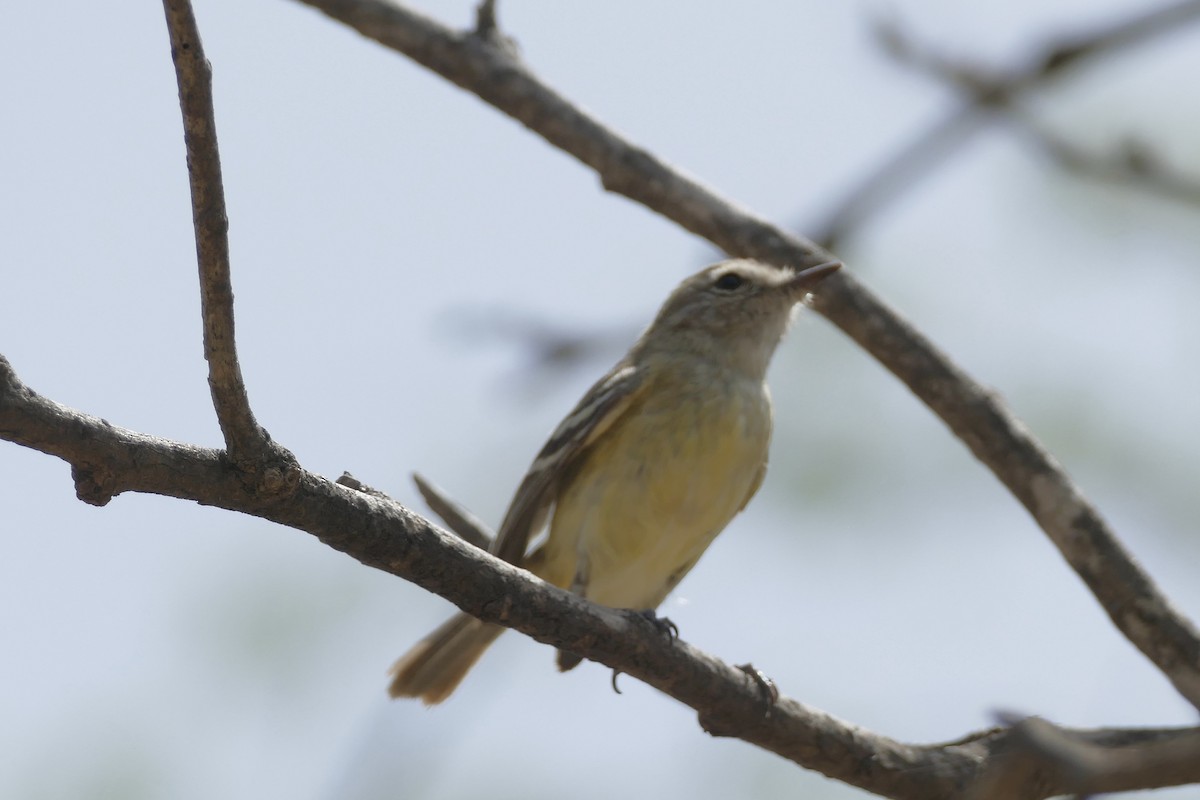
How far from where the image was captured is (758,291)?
718 centimetres

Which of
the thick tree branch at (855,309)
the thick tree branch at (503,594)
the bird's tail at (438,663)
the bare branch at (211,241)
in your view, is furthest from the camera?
the bird's tail at (438,663)

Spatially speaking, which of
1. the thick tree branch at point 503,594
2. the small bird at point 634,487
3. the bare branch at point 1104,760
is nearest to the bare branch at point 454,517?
the small bird at point 634,487

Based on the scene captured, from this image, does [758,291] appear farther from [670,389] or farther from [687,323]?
[670,389]

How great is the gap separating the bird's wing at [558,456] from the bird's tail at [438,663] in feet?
1.37

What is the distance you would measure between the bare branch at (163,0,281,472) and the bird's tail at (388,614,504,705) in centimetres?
339

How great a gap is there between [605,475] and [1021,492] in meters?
1.92

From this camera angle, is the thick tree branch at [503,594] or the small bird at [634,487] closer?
the thick tree branch at [503,594]

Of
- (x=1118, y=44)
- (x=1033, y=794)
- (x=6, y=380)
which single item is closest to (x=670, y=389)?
(x=1118, y=44)

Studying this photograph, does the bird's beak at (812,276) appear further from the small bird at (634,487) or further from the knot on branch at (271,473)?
the knot on branch at (271,473)

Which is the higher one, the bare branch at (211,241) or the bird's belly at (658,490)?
the bird's belly at (658,490)

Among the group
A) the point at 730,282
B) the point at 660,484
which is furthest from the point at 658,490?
the point at 730,282

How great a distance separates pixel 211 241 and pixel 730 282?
16.1 feet

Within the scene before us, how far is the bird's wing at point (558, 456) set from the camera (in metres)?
6.35

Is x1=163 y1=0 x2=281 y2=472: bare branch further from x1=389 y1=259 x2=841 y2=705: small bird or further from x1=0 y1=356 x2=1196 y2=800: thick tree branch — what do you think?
x1=389 y1=259 x2=841 y2=705: small bird
